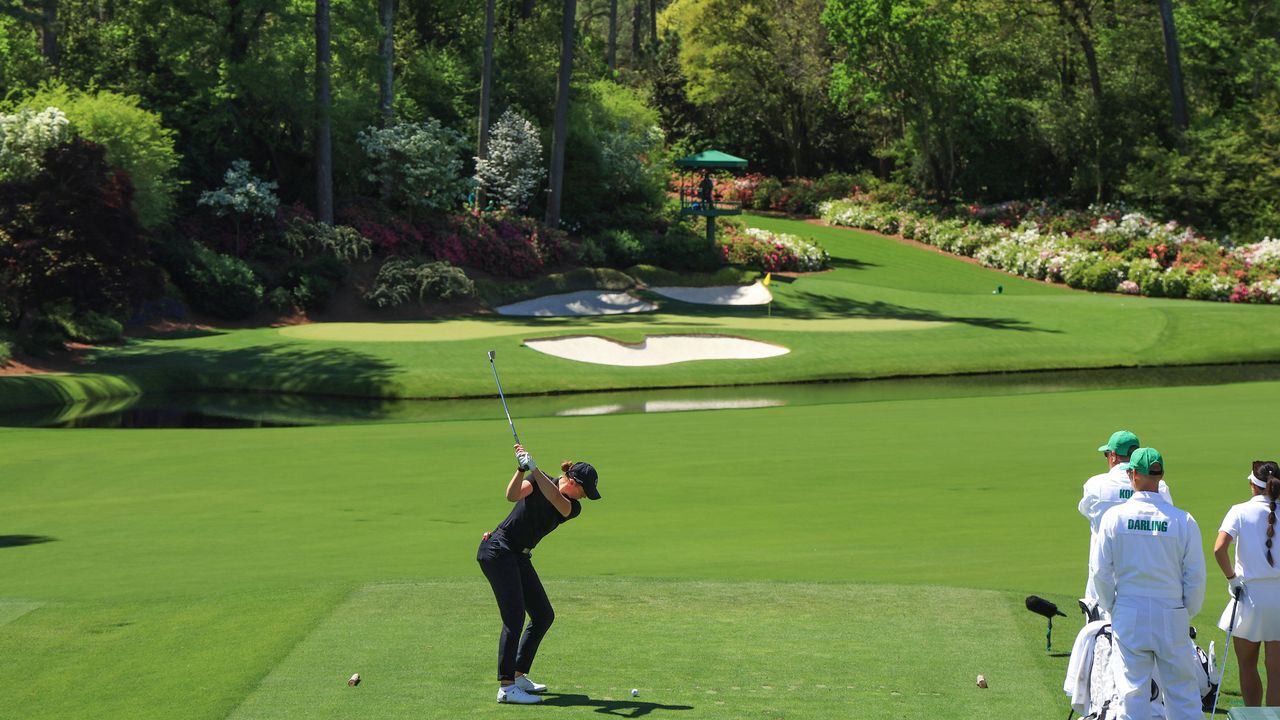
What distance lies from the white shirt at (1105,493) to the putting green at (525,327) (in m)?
29.8

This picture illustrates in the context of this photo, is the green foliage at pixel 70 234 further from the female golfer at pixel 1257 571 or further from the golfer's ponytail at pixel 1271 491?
the golfer's ponytail at pixel 1271 491

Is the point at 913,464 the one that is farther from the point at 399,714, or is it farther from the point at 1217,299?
the point at 1217,299

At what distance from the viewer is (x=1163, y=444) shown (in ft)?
75.1

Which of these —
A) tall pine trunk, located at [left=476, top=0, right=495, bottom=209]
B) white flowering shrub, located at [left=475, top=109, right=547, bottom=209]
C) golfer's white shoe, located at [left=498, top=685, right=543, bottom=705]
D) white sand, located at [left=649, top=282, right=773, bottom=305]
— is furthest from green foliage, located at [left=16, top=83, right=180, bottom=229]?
golfer's white shoe, located at [left=498, top=685, right=543, bottom=705]

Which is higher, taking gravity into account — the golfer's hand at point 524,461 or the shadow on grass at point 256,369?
the golfer's hand at point 524,461

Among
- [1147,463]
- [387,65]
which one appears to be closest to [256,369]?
[387,65]

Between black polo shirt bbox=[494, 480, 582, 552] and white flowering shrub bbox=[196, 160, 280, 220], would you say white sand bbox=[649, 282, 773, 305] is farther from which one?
black polo shirt bbox=[494, 480, 582, 552]

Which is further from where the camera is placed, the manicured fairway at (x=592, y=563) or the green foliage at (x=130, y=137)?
the green foliage at (x=130, y=137)

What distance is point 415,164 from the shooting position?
162 feet

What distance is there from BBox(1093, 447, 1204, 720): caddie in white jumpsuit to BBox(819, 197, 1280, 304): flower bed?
46.3 meters

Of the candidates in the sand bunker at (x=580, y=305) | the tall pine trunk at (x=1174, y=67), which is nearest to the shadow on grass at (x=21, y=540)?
the sand bunker at (x=580, y=305)

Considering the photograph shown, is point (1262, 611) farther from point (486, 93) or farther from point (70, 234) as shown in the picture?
point (486, 93)

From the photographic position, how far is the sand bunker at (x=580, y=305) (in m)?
46.8

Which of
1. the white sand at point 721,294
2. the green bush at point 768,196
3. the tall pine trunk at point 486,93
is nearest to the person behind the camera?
the white sand at point 721,294
